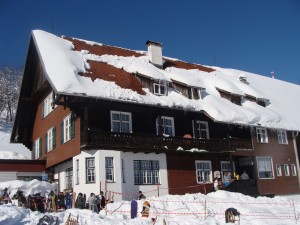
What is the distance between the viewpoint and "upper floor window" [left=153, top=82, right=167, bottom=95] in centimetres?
2745

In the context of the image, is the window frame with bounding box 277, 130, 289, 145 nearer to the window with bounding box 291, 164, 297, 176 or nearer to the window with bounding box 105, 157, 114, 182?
the window with bounding box 291, 164, 297, 176

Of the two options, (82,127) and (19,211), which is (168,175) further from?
(19,211)

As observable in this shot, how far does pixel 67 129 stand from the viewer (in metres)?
25.5

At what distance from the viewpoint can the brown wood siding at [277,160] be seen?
101 ft

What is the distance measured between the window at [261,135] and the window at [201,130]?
4776mm

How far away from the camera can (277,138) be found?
33.2 m

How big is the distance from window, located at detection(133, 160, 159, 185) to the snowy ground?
248 cm

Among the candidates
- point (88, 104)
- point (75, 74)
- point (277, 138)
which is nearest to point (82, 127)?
point (88, 104)

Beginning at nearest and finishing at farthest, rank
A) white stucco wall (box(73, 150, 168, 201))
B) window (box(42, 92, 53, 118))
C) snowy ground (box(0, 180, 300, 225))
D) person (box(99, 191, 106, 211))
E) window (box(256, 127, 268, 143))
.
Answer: snowy ground (box(0, 180, 300, 225))
person (box(99, 191, 106, 211))
white stucco wall (box(73, 150, 168, 201))
window (box(42, 92, 53, 118))
window (box(256, 127, 268, 143))

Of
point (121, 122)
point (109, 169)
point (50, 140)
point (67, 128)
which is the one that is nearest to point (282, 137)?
point (121, 122)

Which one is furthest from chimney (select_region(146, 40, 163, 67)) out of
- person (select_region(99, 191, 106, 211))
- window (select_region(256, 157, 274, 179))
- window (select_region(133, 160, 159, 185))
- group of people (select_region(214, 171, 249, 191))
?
person (select_region(99, 191, 106, 211))

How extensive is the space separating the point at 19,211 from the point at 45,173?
48.0 ft

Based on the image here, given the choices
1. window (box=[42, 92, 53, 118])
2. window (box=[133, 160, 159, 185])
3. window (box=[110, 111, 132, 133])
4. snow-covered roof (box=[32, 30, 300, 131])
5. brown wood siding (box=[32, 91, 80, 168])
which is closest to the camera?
snow-covered roof (box=[32, 30, 300, 131])

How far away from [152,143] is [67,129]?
5549 mm
